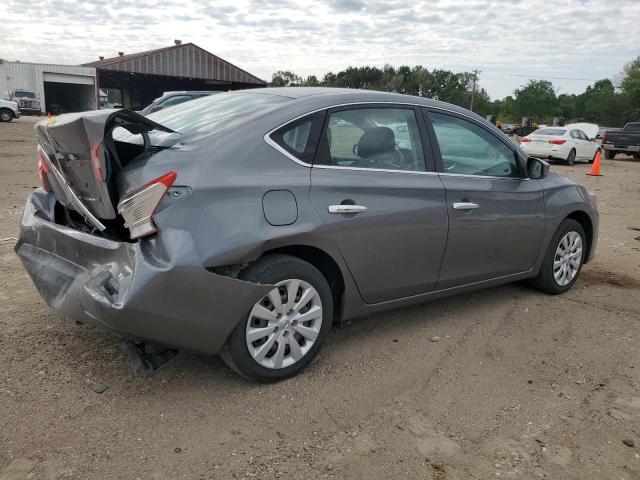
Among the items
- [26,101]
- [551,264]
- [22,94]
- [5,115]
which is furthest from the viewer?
[26,101]

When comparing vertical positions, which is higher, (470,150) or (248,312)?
(470,150)

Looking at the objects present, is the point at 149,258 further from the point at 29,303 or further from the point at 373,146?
the point at 29,303

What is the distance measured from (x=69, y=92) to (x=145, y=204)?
59.2 m

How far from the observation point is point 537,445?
2.82 metres

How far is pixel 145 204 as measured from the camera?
9.27 ft

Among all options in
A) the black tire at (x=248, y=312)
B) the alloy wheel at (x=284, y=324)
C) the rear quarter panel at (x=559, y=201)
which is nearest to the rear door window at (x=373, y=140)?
the black tire at (x=248, y=312)

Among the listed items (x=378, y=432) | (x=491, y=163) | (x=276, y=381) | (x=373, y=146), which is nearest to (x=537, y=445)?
(x=378, y=432)

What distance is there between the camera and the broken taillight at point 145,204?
9.21 ft

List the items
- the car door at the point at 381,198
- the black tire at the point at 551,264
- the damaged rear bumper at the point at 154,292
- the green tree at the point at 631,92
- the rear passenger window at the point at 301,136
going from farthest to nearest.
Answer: the green tree at the point at 631,92 < the black tire at the point at 551,264 < the car door at the point at 381,198 < the rear passenger window at the point at 301,136 < the damaged rear bumper at the point at 154,292

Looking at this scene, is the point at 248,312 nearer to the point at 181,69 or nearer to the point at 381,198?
the point at 381,198

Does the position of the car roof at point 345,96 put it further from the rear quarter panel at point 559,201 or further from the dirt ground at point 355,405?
the dirt ground at point 355,405

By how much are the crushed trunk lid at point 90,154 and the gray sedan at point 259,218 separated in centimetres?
1

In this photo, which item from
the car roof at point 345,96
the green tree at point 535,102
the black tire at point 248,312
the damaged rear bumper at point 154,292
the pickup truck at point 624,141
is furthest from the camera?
the green tree at point 535,102

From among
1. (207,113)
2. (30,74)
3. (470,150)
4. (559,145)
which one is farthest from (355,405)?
(30,74)
